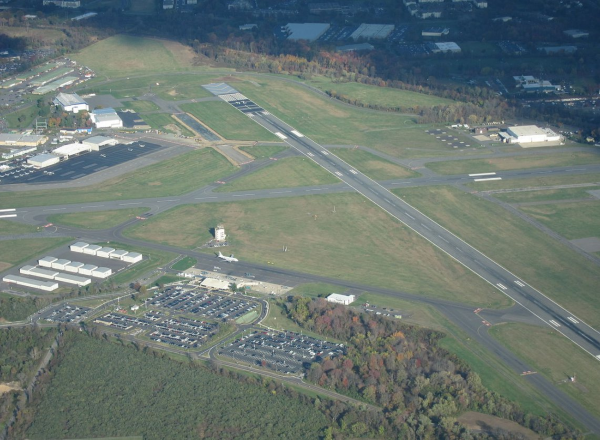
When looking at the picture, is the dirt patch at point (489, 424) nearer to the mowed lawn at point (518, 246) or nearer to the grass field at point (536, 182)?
the mowed lawn at point (518, 246)

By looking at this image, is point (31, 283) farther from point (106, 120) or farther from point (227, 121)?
point (227, 121)

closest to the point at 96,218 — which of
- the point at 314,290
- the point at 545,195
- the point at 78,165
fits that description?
the point at 78,165

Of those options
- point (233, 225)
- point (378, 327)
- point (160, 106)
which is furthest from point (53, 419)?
point (160, 106)

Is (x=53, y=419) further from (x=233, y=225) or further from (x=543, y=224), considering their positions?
(x=543, y=224)

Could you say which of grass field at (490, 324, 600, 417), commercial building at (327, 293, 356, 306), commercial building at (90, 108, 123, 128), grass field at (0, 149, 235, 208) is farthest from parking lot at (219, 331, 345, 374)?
commercial building at (90, 108, 123, 128)

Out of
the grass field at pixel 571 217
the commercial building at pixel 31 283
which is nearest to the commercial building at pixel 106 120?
the commercial building at pixel 31 283
